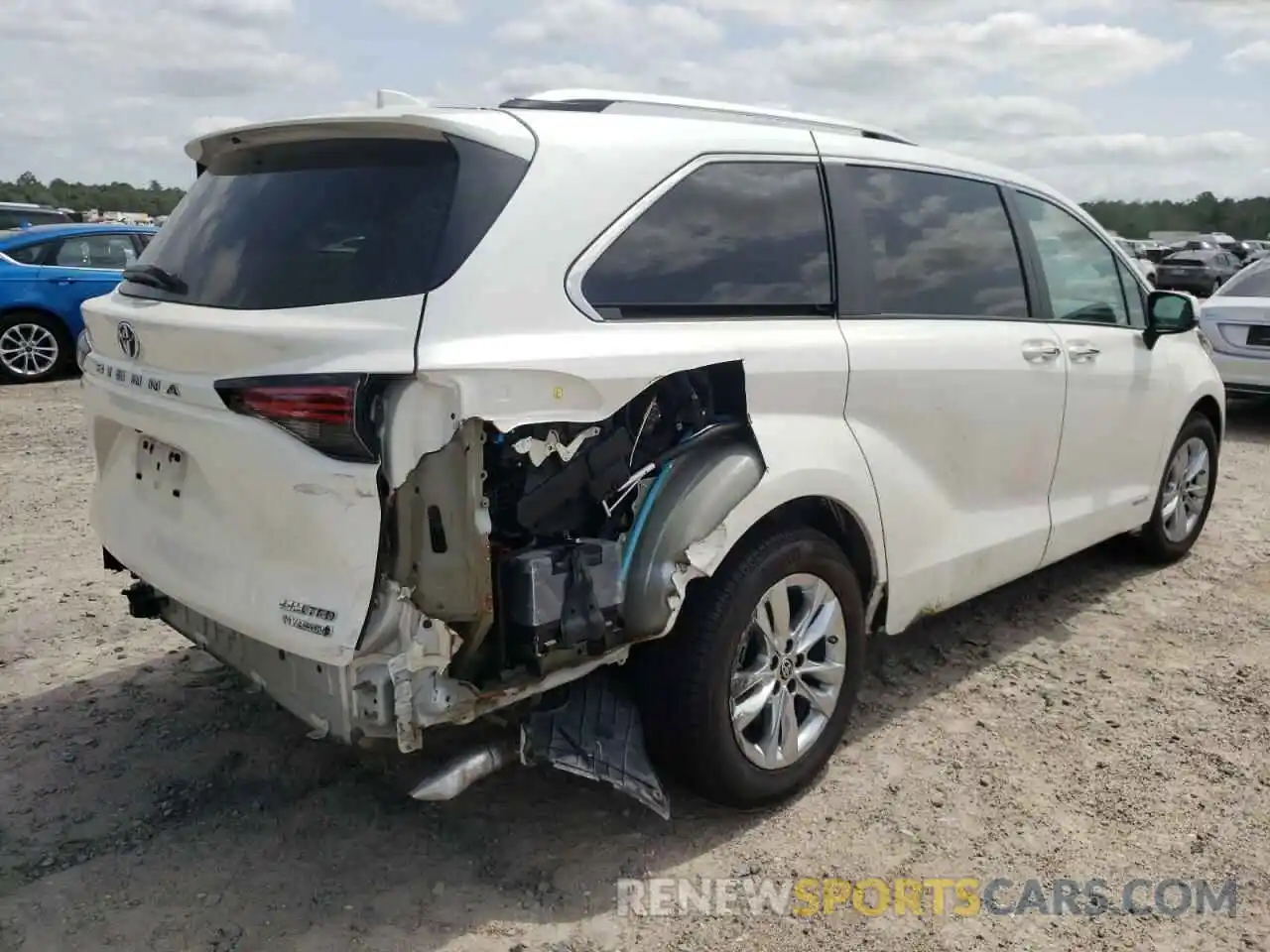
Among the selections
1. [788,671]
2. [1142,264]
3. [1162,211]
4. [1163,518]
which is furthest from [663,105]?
[1162,211]

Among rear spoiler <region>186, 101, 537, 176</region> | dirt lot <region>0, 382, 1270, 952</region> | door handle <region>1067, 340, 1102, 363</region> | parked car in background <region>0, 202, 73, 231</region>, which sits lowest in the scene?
dirt lot <region>0, 382, 1270, 952</region>

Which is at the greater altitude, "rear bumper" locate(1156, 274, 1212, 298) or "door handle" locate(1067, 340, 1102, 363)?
"door handle" locate(1067, 340, 1102, 363)

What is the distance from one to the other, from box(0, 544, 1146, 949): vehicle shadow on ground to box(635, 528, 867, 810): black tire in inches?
8.1

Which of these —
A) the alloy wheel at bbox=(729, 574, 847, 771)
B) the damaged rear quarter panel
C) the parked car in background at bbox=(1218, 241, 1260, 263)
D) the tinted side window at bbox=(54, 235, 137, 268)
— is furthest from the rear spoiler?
the parked car in background at bbox=(1218, 241, 1260, 263)

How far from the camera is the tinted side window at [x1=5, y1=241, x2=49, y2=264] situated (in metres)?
11.1

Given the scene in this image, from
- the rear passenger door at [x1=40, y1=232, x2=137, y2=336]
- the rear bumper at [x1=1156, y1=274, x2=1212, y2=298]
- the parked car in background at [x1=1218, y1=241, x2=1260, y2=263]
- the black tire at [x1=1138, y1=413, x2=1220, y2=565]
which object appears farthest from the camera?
the parked car in background at [x1=1218, y1=241, x2=1260, y2=263]

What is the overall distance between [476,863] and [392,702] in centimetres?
76

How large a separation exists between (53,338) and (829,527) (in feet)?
34.5

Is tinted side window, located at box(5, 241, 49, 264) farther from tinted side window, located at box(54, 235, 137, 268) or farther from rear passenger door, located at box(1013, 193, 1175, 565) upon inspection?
rear passenger door, located at box(1013, 193, 1175, 565)

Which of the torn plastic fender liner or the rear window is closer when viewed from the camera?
the rear window

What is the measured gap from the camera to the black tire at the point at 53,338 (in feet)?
36.5

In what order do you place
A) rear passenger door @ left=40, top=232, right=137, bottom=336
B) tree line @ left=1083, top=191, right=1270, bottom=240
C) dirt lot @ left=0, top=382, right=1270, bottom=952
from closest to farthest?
dirt lot @ left=0, top=382, right=1270, bottom=952
rear passenger door @ left=40, top=232, right=137, bottom=336
tree line @ left=1083, top=191, right=1270, bottom=240

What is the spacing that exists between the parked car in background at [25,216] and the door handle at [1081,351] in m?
15.1

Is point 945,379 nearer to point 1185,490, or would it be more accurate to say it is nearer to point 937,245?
point 937,245
